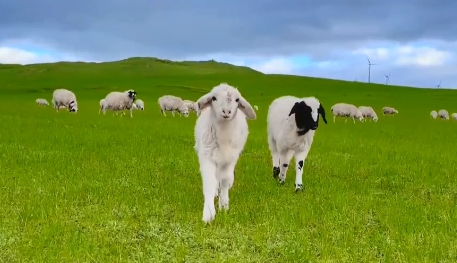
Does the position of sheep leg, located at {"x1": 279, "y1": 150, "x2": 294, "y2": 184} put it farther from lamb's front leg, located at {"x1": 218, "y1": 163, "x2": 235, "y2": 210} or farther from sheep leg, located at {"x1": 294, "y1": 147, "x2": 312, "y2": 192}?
lamb's front leg, located at {"x1": 218, "y1": 163, "x2": 235, "y2": 210}

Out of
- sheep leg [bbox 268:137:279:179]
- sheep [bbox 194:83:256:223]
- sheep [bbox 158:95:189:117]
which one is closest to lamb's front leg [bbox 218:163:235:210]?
sheep [bbox 194:83:256:223]

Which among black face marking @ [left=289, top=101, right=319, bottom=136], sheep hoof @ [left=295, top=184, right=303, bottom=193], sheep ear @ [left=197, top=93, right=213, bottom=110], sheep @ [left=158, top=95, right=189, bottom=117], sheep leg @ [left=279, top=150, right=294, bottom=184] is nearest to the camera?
sheep ear @ [left=197, top=93, right=213, bottom=110]

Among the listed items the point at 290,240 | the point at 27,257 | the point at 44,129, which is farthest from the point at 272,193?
the point at 44,129

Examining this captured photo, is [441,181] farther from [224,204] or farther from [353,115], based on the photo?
[353,115]

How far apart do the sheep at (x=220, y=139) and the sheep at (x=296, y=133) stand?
2.78m

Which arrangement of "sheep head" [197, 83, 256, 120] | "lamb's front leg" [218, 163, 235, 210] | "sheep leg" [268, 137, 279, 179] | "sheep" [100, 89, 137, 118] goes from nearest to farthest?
"sheep head" [197, 83, 256, 120] < "lamb's front leg" [218, 163, 235, 210] < "sheep leg" [268, 137, 279, 179] < "sheep" [100, 89, 137, 118]

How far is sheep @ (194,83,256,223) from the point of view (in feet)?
28.5

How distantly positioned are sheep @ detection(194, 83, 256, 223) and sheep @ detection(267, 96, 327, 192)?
2.78m

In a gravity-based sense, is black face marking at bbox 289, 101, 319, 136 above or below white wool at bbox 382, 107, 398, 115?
below

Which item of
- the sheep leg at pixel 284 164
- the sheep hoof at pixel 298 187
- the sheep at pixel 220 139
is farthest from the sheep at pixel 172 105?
the sheep at pixel 220 139

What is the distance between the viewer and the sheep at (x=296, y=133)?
39.3 ft

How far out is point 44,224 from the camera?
8055 mm

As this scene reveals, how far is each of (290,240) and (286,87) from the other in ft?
297

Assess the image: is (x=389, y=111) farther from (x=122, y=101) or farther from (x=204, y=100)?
(x=204, y=100)
